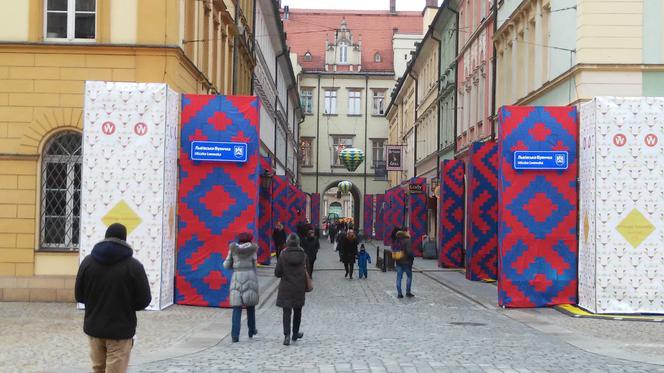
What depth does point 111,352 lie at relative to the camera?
7.43m

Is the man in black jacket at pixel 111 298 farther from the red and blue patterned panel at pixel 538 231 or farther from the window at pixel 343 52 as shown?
the window at pixel 343 52

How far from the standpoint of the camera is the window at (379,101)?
8831 centimetres

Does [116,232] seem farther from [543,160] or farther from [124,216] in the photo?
[543,160]

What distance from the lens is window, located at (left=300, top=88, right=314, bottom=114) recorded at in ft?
287

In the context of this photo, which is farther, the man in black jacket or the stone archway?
the stone archway

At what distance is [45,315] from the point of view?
16.0 metres

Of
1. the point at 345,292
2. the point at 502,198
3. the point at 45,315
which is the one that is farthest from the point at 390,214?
the point at 45,315

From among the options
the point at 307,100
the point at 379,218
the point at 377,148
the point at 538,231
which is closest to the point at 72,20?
the point at 538,231

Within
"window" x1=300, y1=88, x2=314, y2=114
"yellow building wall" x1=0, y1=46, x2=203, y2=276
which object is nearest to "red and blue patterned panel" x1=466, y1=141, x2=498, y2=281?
"yellow building wall" x1=0, y1=46, x2=203, y2=276

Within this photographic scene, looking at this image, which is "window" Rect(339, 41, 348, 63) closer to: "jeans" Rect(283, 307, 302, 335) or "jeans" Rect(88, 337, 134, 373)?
"jeans" Rect(283, 307, 302, 335)

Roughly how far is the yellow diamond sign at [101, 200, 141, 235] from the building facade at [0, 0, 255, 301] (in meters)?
2.00

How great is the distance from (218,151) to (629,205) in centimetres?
756

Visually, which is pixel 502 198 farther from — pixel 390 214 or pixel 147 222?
pixel 390 214

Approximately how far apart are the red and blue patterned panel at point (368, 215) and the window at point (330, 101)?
44.8 feet
